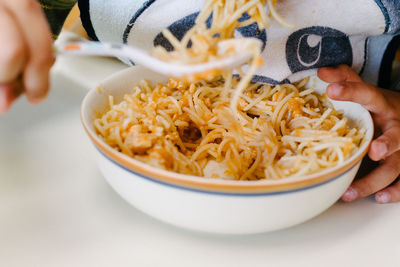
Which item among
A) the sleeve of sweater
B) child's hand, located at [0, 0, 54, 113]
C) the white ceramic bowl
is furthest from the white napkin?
child's hand, located at [0, 0, 54, 113]

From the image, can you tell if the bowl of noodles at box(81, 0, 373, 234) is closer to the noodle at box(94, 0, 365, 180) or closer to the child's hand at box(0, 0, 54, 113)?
the noodle at box(94, 0, 365, 180)

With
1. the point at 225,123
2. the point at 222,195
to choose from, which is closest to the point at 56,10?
the point at 225,123

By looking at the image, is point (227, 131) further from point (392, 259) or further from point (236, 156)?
point (392, 259)

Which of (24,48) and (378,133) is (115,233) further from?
(378,133)

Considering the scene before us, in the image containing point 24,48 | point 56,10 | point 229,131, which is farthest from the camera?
point 56,10

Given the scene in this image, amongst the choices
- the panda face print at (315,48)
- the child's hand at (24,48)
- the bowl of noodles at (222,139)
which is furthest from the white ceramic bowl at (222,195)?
the panda face print at (315,48)

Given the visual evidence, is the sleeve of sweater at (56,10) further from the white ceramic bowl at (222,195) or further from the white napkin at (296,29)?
the white ceramic bowl at (222,195)

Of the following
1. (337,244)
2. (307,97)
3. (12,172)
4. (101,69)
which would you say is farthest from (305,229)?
(101,69)
